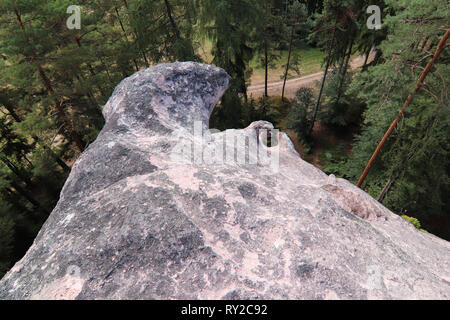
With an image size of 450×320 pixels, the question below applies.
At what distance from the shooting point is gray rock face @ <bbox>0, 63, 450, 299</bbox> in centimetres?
282

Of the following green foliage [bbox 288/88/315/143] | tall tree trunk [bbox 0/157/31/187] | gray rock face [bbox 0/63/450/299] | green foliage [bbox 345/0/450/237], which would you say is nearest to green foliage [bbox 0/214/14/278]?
tall tree trunk [bbox 0/157/31/187]

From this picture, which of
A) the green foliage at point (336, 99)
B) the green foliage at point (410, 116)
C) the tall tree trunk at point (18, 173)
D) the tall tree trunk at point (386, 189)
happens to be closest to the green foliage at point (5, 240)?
the tall tree trunk at point (18, 173)

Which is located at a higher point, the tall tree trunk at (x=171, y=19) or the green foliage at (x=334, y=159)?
the tall tree trunk at (x=171, y=19)

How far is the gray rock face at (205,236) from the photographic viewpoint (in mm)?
2822

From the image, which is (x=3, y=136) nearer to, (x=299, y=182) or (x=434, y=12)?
(x=299, y=182)

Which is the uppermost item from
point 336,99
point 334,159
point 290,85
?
point 336,99

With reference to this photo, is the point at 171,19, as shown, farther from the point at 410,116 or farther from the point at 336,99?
the point at 336,99

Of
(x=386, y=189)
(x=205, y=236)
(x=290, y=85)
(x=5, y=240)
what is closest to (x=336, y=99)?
(x=386, y=189)

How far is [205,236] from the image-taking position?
124 inches

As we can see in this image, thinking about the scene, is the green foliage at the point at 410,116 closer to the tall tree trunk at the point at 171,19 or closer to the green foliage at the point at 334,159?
the green foliage at the point at 334,159

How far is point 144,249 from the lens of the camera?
9.78 ft

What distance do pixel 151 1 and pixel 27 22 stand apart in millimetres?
5341

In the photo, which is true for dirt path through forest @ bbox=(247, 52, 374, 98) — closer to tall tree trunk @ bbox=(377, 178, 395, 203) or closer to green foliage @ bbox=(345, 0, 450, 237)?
green foliage @ bbox=(345, 0, 450, 237)

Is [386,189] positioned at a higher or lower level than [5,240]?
lower
